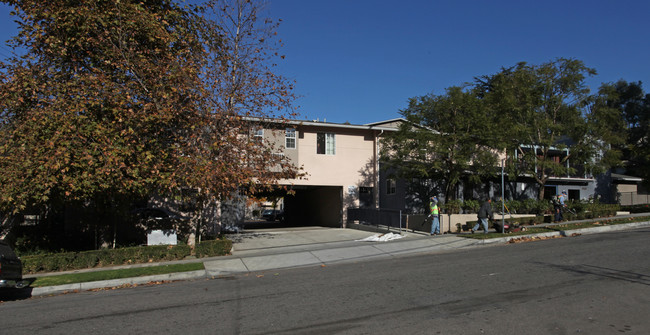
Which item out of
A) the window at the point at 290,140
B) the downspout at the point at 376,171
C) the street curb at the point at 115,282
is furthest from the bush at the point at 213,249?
the downspout at the point at 376,171

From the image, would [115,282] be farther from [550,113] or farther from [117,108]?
[550,113]

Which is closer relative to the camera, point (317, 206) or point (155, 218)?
point (155, 218)

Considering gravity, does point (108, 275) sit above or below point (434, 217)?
below

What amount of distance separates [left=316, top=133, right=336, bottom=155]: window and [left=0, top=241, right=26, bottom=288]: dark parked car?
16422mm

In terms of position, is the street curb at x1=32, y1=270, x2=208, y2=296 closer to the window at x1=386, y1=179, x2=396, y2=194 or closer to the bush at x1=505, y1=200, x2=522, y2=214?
the window at x1=386, y1=179, x2=396, y2=194

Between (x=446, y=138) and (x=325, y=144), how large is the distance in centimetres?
721

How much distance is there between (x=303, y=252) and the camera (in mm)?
14805

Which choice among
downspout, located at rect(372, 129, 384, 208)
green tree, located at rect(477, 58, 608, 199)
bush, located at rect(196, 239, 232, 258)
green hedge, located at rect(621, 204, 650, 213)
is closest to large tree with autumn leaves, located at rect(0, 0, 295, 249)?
bush, located at rect(196, 239, 232, 258)

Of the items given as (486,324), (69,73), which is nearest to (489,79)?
(69,73)

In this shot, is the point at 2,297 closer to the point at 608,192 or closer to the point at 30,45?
the point at 30,45

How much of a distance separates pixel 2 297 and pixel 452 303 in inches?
407

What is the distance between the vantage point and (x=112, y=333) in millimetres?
6141

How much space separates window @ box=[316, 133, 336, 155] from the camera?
24.7m

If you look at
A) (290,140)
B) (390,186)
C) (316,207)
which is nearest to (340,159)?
(290,140)
